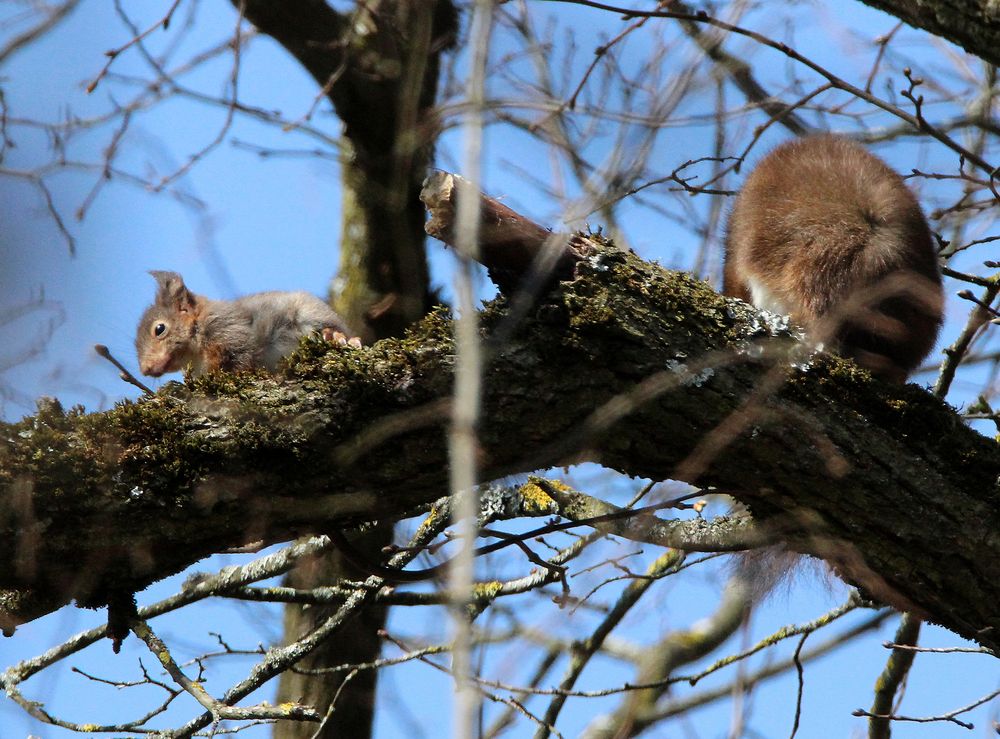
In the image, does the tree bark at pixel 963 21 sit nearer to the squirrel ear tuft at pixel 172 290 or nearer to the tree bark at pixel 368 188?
the tree bark at pixel 368 188

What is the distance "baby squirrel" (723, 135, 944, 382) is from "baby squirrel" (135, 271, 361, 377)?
1670 millimetres

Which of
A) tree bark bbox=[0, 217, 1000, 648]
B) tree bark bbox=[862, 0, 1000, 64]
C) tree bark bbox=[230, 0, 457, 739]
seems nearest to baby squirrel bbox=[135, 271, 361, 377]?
tree bark bbox=[230, 0, 457, 739]

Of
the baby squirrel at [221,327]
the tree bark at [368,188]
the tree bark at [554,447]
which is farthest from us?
the tree bark at [368,188]

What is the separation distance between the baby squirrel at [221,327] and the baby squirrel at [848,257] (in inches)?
65.7

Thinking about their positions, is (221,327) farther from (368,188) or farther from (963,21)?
(963,21)

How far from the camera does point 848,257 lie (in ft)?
11.3

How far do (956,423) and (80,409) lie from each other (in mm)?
2266

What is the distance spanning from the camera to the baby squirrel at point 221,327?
416cm

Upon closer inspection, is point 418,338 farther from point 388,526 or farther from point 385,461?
point 388,526

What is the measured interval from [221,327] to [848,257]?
2.51 meters

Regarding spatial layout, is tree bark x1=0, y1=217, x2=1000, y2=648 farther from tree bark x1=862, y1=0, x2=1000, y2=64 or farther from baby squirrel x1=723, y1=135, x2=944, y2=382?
tree bark x1=862, y1=0, x2=1000, y2=64

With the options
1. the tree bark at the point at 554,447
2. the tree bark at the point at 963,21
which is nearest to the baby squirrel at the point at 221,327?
the tree bark at the point at 554,447

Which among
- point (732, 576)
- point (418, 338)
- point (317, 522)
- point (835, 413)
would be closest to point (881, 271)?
point (835, 413)

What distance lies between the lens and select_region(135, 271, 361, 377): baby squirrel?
4.16 m
